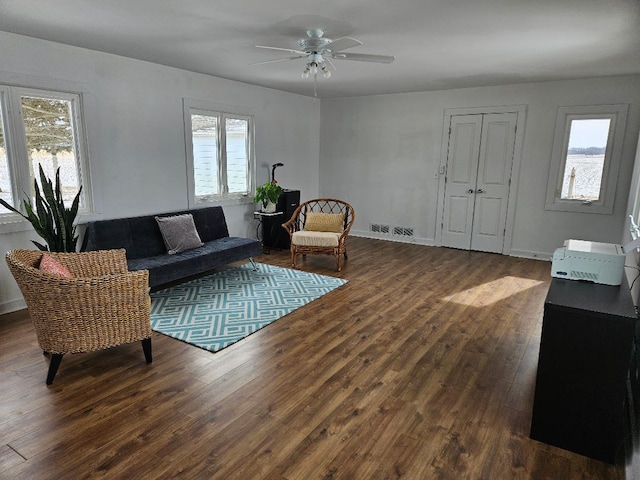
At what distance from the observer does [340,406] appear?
7.88 ft

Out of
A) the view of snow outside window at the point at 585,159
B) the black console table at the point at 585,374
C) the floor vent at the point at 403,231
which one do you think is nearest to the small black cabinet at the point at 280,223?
the floor vent at the point at 403,231

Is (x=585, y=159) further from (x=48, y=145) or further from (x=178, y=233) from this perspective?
(x=48, y=145)

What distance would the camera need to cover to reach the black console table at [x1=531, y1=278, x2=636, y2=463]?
1.94 m

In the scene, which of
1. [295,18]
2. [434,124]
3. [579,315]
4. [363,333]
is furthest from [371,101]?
[579,315]

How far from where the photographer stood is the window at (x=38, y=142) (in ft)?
11.9

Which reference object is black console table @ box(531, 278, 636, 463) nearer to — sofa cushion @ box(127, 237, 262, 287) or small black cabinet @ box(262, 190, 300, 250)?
sofa cushion @ box(127, 237, 262, 287)

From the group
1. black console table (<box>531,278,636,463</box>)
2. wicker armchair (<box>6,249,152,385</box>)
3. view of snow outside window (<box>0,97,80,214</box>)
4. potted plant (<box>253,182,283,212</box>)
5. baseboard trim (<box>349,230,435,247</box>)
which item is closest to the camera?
black console table (<box>531,278,636,463</box>)

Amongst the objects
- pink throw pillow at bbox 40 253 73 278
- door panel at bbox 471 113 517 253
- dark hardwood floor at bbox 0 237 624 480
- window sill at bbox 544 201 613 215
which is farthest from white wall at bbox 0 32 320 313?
window sill at bbox 544 201 613 215

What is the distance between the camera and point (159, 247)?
455 cm

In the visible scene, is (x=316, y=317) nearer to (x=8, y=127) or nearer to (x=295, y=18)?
(x=295, y=18)

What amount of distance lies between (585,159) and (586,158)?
0.05 ft

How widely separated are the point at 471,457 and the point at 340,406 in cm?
75

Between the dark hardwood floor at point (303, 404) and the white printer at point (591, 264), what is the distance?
802 mm

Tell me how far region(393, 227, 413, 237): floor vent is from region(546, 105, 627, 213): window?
2.13 meters
